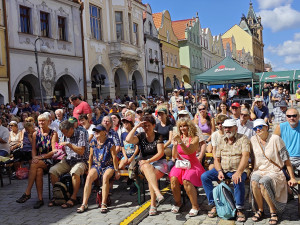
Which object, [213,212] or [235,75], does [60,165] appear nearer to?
[213,212]

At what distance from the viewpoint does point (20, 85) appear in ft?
61.9

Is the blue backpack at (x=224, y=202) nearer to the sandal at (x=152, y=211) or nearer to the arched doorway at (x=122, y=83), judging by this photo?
the sandal at (x=152, y=211)

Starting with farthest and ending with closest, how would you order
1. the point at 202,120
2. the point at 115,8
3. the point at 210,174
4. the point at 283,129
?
the point at 115,8 < the point at 202,120 < the point at 283,129 < the point at 210,174

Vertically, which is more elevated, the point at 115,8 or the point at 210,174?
the point at 115,8

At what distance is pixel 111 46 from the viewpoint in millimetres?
25016

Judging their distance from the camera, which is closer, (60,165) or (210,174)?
(210,174)

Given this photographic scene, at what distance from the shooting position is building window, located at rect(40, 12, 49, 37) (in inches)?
760

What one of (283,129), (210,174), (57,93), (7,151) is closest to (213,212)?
(210,174)

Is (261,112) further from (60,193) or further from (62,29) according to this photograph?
(62,29)

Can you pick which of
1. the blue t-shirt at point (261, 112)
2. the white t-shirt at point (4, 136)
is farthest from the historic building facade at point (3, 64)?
the blue t-shirt at point (261, 112)

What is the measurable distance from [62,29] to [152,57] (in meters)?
13.2

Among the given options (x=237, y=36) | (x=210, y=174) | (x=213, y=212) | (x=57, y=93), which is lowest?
(x=213, y=212)

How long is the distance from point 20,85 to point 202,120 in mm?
13811

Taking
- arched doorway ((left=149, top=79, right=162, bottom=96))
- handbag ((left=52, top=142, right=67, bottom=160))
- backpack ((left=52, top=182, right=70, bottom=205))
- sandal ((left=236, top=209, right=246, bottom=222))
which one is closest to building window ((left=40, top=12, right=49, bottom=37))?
handbag ((left=52, top=142, right=67, bottom=160))
